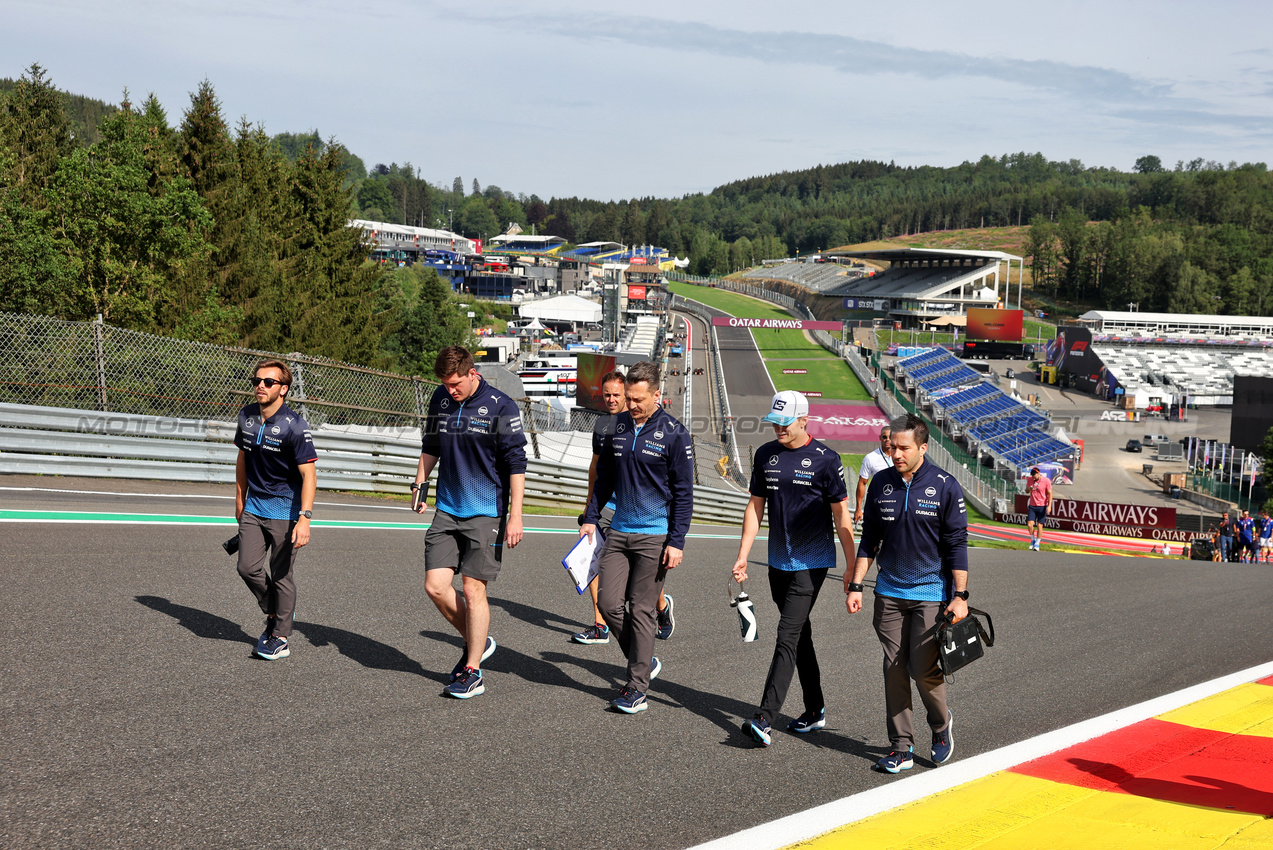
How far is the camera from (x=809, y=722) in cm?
509

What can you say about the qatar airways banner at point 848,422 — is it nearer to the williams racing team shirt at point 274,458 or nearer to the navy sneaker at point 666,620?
the navy sneaker at point 666,620

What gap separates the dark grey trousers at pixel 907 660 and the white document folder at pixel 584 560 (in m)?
1.63

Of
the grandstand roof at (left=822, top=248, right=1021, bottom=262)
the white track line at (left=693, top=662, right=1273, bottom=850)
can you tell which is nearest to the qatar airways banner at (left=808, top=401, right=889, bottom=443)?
the white track line at (left=693, top=662, right=1273, bottom=850)

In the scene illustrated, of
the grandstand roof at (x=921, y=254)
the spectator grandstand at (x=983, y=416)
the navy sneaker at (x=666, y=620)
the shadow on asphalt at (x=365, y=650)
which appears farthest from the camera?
the grandstand roof at (x=921, y=254)

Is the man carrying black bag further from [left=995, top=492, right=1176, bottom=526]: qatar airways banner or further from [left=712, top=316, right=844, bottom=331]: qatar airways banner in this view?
[left=712, top=316, right=844, bottom=331]: qatar airways banner

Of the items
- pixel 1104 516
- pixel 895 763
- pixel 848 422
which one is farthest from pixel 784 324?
pixel 895 763

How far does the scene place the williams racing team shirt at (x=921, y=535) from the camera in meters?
4.62

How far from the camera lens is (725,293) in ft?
513

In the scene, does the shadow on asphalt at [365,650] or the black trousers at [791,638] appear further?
the shadow on asphalt at [365,650]

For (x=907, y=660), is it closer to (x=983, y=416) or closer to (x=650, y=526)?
(x=650, y=526)

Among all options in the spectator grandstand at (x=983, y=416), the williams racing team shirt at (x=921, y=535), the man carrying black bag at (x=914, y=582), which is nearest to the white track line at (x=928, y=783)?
the man carrying black bag at (x=914, y=582)

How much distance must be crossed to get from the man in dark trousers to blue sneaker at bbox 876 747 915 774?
1308mm

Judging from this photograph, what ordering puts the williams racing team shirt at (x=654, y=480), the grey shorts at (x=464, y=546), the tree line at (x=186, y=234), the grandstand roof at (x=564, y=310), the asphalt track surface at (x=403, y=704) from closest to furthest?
1. the asphalt track surface at (x=403, y=704)
2. the grey shorts at (x=464, y=546)
3. the williams racing team shirt at (x=654, y=480)
4. the tree line at (x=186, y=234)
5. the grandstand roof at (x=564, y=310)

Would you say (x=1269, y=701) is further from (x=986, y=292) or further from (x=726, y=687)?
(x=986, y=292)
